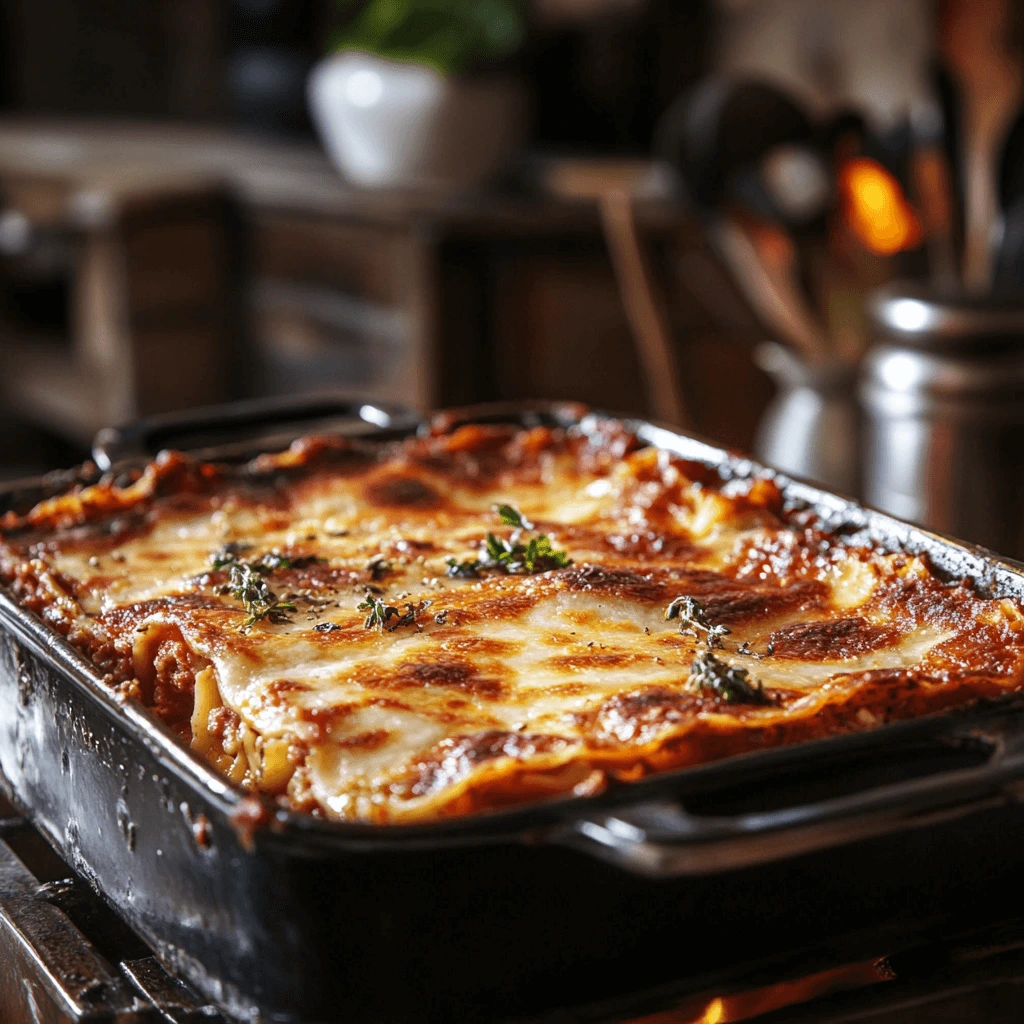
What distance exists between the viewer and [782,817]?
0.81 meters

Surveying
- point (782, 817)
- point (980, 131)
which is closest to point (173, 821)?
point (782, 817)

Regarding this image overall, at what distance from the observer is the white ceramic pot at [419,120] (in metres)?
3.53

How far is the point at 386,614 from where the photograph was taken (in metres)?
1.22

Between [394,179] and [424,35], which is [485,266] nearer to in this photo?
[394,179]

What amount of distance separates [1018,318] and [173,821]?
1.70 metres

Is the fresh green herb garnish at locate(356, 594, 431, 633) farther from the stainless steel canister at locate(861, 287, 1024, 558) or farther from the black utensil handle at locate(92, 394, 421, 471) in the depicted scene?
the stainless steel canister at locate(861, 287, 1024, 558)

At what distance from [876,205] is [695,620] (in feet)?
5.51

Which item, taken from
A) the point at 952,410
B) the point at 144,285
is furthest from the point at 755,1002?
the point at 144,285

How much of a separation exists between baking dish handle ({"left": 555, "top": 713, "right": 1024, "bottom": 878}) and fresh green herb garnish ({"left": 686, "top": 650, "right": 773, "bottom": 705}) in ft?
0.69

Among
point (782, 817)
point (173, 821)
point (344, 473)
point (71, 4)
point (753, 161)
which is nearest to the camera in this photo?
point (782, 817)

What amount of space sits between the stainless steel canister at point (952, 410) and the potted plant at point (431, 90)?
146 cm

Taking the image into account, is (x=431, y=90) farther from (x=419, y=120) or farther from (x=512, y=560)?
(x=512, y=560)

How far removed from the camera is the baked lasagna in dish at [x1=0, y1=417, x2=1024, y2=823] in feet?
3.26

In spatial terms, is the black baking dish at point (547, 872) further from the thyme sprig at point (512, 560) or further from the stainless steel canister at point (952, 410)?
the stainless steel canister at point (952, 410)
